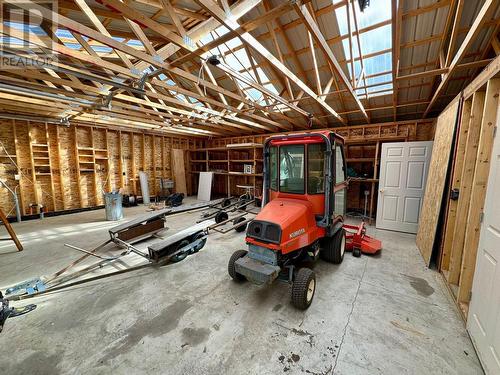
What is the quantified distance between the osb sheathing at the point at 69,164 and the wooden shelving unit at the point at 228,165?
86.4 inches

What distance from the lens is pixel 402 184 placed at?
516 cm

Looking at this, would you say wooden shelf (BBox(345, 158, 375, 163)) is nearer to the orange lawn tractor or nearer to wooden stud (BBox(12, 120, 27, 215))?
the orange lawn tractor

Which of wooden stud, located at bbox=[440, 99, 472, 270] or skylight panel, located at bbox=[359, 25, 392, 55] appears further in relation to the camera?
skylight panel, located at bbox=[359, 25, 392, 55]

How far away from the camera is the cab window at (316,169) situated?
2865 millimetres

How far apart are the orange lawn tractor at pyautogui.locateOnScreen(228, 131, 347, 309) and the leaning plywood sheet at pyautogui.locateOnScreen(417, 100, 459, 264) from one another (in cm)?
156

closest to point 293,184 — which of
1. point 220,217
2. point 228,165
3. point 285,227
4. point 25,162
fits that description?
point 285,227

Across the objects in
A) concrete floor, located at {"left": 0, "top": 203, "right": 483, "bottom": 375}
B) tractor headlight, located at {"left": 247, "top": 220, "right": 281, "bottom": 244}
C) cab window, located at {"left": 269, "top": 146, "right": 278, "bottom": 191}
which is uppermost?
cab window, located at {"left": 269, "top": 146, "right": 278, "bottom": 191}

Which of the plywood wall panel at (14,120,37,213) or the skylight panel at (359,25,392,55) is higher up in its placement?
the skylight panel at (359,25,392,55)

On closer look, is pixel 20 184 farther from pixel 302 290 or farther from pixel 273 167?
pixel 302 290

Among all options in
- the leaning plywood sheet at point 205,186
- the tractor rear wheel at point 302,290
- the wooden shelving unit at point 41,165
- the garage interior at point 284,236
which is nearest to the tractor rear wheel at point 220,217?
the garage interior at point 284,236

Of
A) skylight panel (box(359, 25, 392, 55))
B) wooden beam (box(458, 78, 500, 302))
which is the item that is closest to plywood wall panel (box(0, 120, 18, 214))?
skylight panel (box(359, 25, 392, 55))

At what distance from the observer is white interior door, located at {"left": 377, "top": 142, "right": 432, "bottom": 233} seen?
4930mm

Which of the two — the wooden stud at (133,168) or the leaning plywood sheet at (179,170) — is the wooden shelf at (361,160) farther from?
the wooden stud at (133,168)

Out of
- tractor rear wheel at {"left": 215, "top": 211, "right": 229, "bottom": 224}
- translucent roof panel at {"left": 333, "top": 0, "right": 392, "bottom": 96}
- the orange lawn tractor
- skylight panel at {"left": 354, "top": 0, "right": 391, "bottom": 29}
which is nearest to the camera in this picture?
the orange lawn tractor
